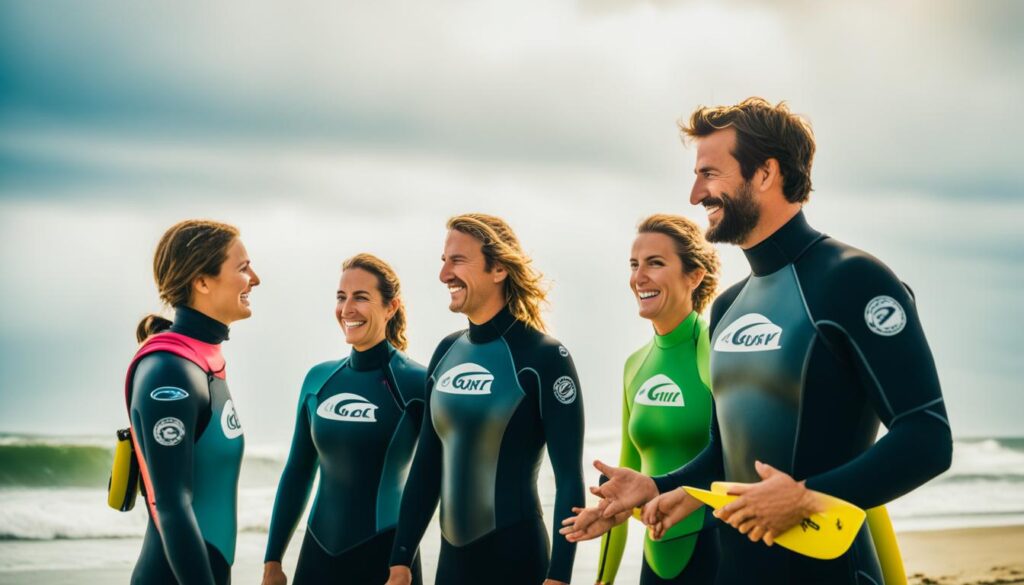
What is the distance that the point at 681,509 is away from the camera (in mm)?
3121

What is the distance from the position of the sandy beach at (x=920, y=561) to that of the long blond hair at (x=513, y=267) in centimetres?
663

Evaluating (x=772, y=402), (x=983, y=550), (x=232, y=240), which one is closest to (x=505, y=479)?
(x=232, y=240)

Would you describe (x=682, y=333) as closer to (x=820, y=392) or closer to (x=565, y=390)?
(x=565, y=390)

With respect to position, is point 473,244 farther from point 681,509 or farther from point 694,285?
point 681,509

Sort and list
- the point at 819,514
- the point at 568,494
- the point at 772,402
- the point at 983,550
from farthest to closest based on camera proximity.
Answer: the point at 983,550, the point at 568,494, the point at 772,402, the point at 819,514

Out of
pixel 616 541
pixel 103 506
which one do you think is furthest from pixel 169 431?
pixel 103 506

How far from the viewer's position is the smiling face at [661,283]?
5.12 metres

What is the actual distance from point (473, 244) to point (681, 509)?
2.31 m

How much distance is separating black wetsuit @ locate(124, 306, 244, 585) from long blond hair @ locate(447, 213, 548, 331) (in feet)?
→ 4.52

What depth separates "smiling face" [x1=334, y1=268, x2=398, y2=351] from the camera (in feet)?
19.2

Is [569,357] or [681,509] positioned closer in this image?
[681,509]

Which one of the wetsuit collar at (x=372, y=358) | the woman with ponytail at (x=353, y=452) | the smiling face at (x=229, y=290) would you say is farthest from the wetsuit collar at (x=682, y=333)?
the smiling face at (x=229, y=290)

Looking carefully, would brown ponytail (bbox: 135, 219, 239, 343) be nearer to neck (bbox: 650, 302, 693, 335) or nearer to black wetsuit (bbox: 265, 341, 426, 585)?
black wetsuit (bbox: 265, 341, 426, 585)

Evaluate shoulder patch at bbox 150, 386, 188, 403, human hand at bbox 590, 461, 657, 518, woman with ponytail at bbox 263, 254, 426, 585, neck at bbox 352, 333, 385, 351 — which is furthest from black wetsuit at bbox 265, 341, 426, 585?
human hand at bbox 590, 461, 657, 518
